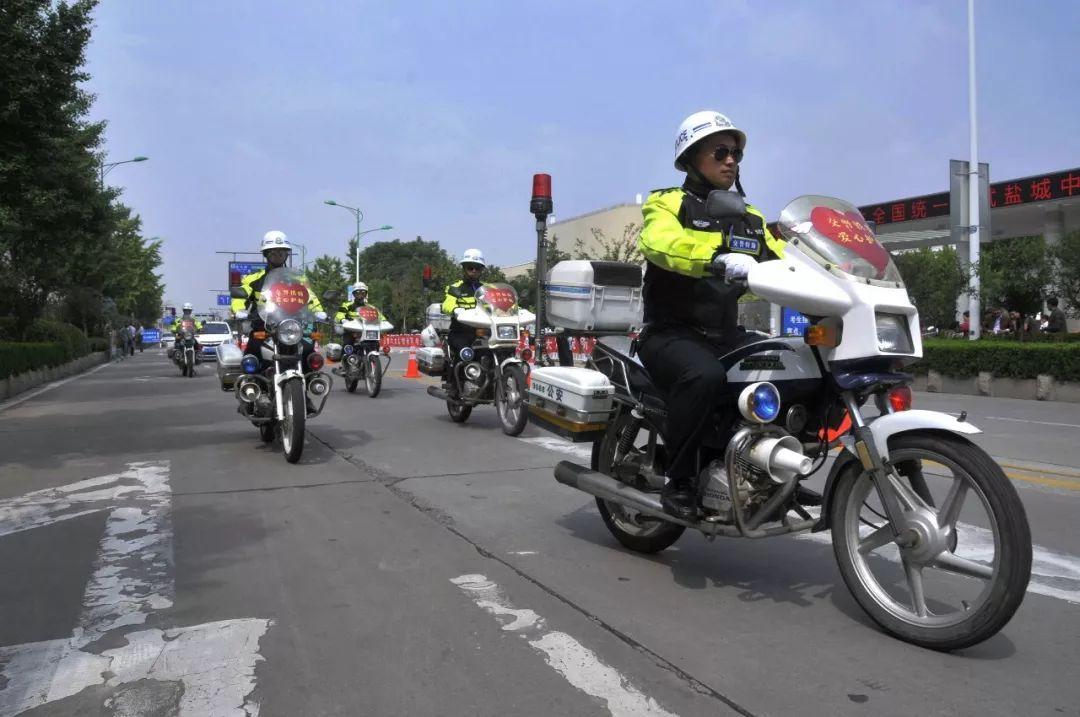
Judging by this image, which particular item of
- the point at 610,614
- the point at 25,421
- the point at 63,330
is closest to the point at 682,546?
the point at 610,614

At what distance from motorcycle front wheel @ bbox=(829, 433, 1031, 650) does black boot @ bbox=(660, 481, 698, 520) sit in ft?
2.10

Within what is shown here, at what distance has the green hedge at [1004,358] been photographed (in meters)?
15.4

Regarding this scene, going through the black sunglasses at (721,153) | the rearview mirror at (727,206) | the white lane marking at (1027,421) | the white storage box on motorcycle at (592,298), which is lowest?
the white lane marking at (1027,421)

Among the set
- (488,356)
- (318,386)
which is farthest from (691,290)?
(488,356)

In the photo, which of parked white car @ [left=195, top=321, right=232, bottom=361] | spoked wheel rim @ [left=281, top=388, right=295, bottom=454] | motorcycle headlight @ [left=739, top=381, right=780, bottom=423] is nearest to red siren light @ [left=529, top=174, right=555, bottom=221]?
spoked wheel rim @ [left=281, top=388, right=295, bottom=454]

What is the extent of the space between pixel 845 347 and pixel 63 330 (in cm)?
3091

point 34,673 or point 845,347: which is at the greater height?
point 845,347

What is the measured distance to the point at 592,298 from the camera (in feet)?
17.3

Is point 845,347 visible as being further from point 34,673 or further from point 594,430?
point 34,673

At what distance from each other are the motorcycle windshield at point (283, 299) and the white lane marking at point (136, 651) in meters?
3.22

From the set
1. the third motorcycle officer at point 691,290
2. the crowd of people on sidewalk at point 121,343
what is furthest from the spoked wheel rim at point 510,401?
the crowd of people on sidewalk at point 121,343

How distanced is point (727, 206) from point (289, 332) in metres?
5.64

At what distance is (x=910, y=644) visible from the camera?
10.9 ft

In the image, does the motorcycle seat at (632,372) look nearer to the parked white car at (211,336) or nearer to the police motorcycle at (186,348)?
the police motorcycle at (186,348)
